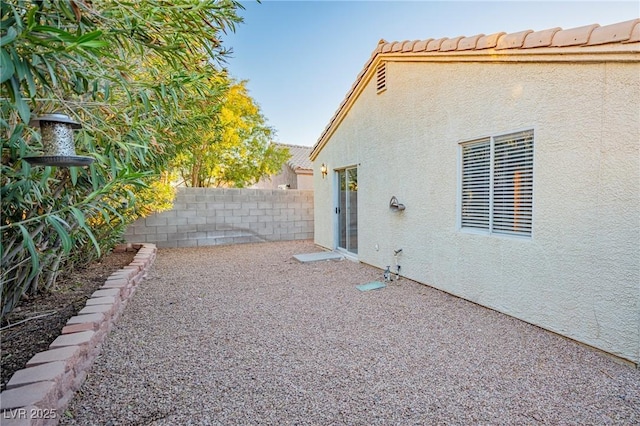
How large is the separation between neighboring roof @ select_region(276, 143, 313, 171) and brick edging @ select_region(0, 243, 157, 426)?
16.4m

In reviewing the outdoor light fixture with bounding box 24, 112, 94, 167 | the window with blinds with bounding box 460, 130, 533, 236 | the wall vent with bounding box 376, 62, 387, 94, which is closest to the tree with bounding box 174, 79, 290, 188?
the wall vent with bounding box 376, 62, 387, 94

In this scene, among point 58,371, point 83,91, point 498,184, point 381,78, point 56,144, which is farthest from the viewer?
point 381,78

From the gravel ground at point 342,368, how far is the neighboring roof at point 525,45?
3531mm

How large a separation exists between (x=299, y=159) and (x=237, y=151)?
9131 millimetres

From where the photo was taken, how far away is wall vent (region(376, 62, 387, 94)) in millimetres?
7562

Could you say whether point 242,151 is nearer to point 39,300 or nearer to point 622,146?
point 39,300

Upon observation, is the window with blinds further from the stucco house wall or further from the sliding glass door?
the sliding glass door

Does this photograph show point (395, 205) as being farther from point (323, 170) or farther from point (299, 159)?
point (299, 159)

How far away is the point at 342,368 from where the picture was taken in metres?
3.42

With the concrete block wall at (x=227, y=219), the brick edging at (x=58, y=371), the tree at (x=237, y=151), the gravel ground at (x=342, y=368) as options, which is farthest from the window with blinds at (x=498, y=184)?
the tree at (x=237, y=151)

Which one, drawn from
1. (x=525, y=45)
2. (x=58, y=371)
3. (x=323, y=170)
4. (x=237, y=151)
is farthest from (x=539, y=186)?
(x=237, y=151)

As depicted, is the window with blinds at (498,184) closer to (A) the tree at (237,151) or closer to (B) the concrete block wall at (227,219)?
(B) the concrete block wall at (227,219)

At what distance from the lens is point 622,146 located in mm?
3498

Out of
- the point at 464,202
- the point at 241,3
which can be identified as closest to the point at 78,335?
the point at 241,3
